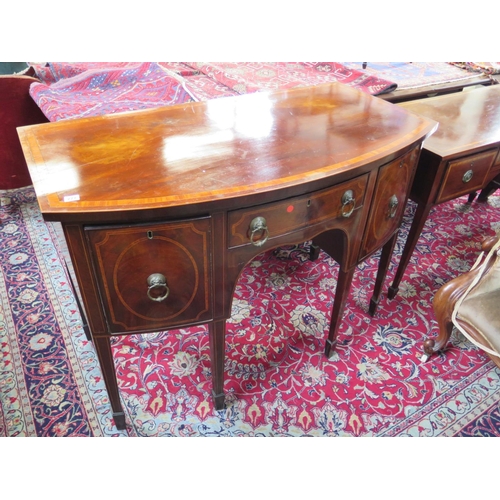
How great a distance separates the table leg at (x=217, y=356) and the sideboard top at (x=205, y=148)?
Answer: 0.41 m

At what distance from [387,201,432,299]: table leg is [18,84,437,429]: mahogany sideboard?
0.25 metres

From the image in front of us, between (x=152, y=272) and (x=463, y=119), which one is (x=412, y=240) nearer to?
(x=463, y=119)

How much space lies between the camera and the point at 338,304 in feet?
4.39

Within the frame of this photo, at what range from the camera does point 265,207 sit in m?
0.88

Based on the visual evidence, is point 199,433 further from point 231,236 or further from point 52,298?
point 52,298

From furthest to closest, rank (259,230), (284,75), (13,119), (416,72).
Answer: (416,72) → (284,75) → (13,119) → (259,230)

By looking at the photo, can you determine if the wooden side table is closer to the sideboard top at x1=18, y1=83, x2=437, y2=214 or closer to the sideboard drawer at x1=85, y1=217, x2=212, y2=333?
the sideboard top at x1=18, y1=83, x2=437, y2=214

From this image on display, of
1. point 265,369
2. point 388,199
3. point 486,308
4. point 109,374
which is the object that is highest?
point 388,199

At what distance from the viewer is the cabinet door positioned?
3.61 ft

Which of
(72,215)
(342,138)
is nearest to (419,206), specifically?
(342,138)

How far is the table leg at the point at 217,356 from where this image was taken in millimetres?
1080

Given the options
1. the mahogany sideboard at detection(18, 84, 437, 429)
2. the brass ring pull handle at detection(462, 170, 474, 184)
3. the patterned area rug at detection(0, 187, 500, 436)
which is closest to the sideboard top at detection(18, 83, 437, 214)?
the mahogany sideboard at detection(18, 84, 437, 429)

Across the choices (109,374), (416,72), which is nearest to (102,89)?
(109,374)

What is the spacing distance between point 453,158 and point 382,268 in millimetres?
455
